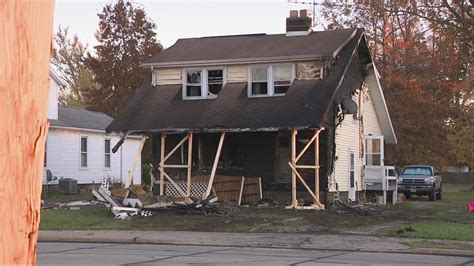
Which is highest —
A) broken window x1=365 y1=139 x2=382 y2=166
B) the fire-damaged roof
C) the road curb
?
the fire-damaged roof

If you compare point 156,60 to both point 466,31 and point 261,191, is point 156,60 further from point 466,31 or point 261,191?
point 466,31

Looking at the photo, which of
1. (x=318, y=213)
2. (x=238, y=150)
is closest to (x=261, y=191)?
(x=238, y=150)

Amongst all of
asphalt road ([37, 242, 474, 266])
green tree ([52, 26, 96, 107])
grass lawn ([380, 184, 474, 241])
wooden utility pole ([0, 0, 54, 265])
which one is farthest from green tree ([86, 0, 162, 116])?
wooden utility pole ([0, 0, 54, 265])

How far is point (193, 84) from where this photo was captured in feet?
92.5

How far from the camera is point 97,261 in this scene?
12805mm

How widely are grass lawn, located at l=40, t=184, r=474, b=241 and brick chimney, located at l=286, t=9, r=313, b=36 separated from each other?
8.72 meters

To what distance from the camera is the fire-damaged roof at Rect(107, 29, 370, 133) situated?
24.7 metres

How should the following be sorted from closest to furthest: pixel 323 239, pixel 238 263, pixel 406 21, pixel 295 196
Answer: pixel 238 263, pixel 323 239, pixel 295 196, pixel 406 21

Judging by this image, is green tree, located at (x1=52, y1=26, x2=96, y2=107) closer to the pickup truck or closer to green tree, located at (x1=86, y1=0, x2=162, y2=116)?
green tree, located at (x1=86, y1=0, x2=162, y2=116)

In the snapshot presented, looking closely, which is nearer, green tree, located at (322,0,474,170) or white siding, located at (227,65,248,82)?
white siding, located at (227,65,248,82)

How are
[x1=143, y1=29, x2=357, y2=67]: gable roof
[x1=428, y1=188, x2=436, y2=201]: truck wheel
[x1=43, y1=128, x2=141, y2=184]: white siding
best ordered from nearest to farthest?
[x1=143, y1=29, x2=357, y2=67]: gable roof < [x1=43, y1=128, x2=141, y2=184]: white siding < [x1=428, y1=188, x2=436, y2=201]: truck wheel

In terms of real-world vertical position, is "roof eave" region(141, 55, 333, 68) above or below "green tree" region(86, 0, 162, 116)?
below

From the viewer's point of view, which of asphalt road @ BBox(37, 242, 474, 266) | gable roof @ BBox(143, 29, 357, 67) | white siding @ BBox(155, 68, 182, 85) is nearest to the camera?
asphalt road @ BBox(37, 242, 474, 266)

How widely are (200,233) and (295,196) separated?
7.00 meters
